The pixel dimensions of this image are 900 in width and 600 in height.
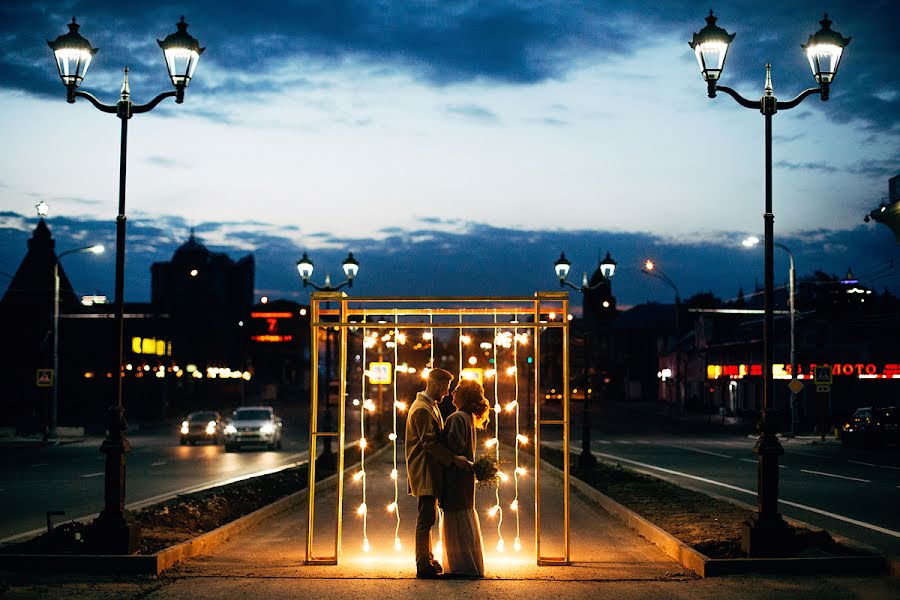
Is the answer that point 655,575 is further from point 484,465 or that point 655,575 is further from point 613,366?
point 613,366

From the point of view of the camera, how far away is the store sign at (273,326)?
100 meters

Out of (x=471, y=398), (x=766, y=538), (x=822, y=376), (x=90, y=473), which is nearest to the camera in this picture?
(x=471, y=398)

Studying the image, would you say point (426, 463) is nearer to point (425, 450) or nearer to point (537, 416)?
point (425, 450)

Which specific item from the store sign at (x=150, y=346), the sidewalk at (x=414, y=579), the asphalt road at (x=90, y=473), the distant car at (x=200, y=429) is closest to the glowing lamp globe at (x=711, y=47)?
the sidewalk at (x=414, y=579)

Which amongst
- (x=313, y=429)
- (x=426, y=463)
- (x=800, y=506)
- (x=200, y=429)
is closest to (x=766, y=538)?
(x=426, y=463)

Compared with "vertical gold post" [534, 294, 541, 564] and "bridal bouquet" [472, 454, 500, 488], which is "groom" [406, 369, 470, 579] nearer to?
"bridal bouquet" [472, 454, 500, 488]

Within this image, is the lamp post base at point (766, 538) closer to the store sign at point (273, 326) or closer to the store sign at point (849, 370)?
the store sign at point (849, 370)

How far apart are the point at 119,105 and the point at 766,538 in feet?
28.4

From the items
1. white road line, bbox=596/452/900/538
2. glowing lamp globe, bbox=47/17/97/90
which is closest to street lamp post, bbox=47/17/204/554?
glowing lamp globe, bbox=47/17/97/90

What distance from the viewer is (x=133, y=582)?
10.5 metres

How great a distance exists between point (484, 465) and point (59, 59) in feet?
22.3

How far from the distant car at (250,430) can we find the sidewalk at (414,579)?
2535cm

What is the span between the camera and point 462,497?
10633mm

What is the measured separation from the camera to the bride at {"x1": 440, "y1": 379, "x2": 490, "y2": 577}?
419 inches
